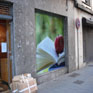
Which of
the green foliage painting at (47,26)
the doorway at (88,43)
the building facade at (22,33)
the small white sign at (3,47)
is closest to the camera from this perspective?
the building facade at (22,33)

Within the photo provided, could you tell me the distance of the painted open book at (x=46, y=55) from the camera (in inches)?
249

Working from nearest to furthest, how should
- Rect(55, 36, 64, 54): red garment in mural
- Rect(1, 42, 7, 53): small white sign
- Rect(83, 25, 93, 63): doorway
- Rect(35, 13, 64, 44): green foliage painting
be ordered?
Rect(1, 42, 7, 53): small white sign → Rect(35, 13, 64, 44): green foliage painting → Rect(55, 36, 64, 54): red garment in mural → Rect(83, 25, 93, 63): doorway

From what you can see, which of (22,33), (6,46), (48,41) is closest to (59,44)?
(48,41)

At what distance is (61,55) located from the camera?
7.98 meters

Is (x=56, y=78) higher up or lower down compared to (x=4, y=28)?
lower down

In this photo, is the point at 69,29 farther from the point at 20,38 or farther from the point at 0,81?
the point at 0,81

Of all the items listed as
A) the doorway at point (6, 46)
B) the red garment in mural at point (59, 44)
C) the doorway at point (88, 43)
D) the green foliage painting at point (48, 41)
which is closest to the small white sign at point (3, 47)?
the doorway at point (6, 46)

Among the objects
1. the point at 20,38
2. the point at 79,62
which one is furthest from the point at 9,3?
the point at 79,62

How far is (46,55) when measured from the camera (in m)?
6.74

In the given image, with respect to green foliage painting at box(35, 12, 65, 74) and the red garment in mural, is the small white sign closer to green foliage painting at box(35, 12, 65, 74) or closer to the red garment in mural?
green foliage painting at box(35, 12, 65, 74)

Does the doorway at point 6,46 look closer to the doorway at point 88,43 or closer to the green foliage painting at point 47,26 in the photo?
the green foliage painting at point 47,26

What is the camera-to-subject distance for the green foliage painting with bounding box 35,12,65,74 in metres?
6.32

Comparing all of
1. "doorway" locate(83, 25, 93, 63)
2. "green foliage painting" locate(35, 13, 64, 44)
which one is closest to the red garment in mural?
"green foliage painting" locate(35, 13, 64, 44)

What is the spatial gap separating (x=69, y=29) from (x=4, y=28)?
4244 mm
